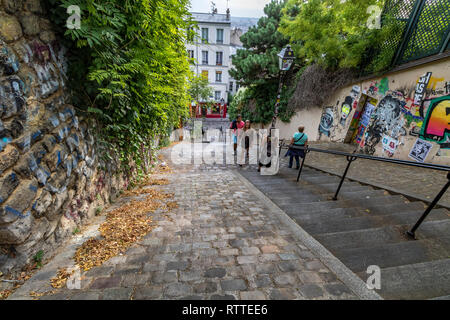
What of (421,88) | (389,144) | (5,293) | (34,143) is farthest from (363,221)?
(421,88)

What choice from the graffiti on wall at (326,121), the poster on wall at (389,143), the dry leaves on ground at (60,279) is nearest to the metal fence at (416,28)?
the poster on wall at (389,143)

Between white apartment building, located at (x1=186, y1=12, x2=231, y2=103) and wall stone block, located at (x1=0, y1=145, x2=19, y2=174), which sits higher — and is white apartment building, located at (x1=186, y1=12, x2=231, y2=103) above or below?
above

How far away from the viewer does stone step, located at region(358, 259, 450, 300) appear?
1.57 m

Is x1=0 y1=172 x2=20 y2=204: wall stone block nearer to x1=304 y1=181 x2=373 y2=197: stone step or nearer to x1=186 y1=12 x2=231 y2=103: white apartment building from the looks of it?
x1=304 y1=181 x2=373 y2=197: stone step

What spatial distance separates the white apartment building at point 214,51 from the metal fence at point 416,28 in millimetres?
22326

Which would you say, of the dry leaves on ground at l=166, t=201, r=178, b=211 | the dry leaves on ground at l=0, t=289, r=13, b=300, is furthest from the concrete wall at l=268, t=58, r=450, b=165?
the dry leaves on ground at l=0, t=289, r=13, b=300

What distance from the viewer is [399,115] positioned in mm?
6324

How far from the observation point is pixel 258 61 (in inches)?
489

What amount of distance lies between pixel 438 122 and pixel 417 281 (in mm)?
5934

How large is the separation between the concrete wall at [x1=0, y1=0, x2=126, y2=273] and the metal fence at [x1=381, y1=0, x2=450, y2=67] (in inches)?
358

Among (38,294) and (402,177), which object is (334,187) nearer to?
(402,177)

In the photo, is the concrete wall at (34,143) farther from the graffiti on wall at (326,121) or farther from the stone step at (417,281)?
the graffiti on wall at (326,121)

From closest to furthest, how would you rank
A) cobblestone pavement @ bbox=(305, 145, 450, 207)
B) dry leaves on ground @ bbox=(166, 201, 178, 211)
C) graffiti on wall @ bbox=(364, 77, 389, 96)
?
dry leaves on ground @ bbox=(166, 201, 178, 211) < cobblestone pavement @ bbox=(305, 145, 450, 207) < graffiti on wall @ bbox=(364, 77, 389, 96)
